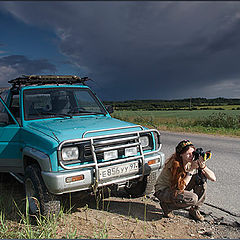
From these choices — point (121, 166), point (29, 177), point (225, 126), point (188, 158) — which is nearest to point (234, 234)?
point (188, 158)

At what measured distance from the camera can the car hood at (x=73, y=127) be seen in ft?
12.5

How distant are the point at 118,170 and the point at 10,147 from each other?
1.97m

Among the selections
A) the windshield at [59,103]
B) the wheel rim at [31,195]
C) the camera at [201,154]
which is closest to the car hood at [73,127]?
the windshield at [59,103]

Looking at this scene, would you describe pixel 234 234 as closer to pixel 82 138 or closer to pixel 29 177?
pixel 82 138

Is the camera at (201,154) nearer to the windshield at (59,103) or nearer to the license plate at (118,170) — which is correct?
the license plate at (118,170)

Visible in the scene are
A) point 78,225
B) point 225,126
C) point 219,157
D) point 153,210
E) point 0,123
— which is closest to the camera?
point 78,225

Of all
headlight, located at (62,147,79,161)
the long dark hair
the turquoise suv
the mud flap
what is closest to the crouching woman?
the long dark hair

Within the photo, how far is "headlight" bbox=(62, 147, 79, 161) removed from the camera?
364 centimetres

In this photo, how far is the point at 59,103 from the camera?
5.27m

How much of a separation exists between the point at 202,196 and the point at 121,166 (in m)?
1.29

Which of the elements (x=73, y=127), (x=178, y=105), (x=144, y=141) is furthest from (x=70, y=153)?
(x=178, y=105)

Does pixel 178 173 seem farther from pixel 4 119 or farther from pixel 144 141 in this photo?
pixel 4 119

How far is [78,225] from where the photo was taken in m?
3.78

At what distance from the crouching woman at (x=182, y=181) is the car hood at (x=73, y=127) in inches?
33.1
